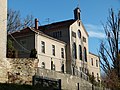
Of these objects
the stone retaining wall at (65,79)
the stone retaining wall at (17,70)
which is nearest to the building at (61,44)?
the stone retaining wall at (65,79)

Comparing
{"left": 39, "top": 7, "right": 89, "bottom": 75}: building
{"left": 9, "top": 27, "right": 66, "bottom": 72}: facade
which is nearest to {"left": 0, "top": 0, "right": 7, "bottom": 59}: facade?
{"left": 9, "top": 27, "right": 66, "bottom": 72}: facade

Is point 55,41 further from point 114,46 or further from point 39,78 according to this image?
point 39,78

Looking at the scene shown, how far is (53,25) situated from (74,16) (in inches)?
211

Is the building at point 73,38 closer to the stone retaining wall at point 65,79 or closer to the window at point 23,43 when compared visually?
the window at point 23,43

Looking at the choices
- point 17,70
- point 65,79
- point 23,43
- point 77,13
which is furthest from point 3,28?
point 77,13

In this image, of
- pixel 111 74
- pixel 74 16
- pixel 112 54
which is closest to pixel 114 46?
pixel 112 54

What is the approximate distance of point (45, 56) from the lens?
4559 cm

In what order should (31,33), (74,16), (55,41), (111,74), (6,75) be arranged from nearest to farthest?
(6,75), (111,74), (31,33), (55,41), (74,16)

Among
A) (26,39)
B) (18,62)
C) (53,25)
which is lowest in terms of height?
(18,62)

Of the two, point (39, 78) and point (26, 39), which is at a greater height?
point (26, 39)

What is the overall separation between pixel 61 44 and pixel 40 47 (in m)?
7.14

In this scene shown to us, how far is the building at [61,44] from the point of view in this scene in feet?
147

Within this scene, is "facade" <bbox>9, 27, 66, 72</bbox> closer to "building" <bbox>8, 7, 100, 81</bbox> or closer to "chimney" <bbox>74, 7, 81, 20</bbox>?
"building" <bbox>8, 7, 100, 81</bbox>

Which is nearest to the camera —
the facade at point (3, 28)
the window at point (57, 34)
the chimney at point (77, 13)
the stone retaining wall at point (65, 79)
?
the facade at point (3, 28)
